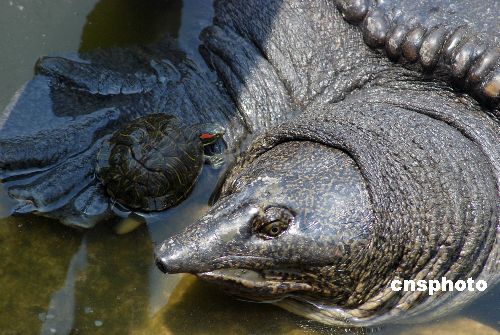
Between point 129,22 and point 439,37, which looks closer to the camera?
point 439,37

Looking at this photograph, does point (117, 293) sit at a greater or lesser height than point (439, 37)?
lesser

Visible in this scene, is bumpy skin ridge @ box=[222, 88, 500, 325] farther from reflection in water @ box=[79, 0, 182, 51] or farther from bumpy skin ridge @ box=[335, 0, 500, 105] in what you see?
reflection in water @ box=[79, 0, 182, 51]

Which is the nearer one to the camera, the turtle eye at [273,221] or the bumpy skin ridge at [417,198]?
the turtle eye at [273,221]

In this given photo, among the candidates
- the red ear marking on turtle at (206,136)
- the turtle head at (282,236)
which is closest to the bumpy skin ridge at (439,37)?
the turtle head at (282,236)

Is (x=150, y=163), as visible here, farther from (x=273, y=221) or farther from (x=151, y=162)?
(x=273, y=221)

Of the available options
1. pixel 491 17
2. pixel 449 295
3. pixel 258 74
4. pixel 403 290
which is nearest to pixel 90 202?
pixel 258 74

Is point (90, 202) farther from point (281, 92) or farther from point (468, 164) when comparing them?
point (468, 164)

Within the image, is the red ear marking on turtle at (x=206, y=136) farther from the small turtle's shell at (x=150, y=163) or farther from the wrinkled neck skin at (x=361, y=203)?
the wrinkled neck skin at (x=361, y=203)

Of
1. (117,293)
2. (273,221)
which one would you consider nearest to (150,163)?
(117,293)

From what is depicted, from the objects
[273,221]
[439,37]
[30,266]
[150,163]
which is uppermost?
[439,37]
